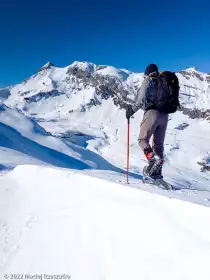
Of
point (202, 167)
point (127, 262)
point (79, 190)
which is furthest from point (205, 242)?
point (202, 167)

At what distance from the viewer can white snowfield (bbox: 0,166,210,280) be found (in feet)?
12.0

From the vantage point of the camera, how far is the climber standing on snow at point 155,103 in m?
6.88

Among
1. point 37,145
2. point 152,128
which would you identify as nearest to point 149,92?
point 152,128

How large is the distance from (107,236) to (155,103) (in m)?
3.46

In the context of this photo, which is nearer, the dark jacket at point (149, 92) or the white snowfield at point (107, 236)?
the white snowfield at point (107, 236)

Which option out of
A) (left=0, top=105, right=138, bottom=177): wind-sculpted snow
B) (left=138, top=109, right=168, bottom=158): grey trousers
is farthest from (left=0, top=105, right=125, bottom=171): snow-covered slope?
(left=138, top=109, right=168, bottom=158): grey trousers

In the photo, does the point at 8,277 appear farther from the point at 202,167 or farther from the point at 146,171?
the point at 202,167

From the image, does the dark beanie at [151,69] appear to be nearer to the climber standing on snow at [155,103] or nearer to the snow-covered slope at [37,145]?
the climber standing on snow at [155,103]

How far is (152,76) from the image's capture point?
698 cm

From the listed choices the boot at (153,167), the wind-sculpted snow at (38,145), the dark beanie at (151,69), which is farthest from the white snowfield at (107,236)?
the wind-sculpted snow at (38,145)

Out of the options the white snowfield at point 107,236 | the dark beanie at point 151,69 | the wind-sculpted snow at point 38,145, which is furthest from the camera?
the wind-sculpted snow at point 38,145

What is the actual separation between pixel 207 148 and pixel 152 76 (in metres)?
139

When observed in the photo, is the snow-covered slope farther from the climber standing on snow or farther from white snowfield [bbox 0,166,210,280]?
white snowfield [bbox 0,166,210,280]

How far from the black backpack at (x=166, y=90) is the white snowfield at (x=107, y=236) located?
233 centimetres
